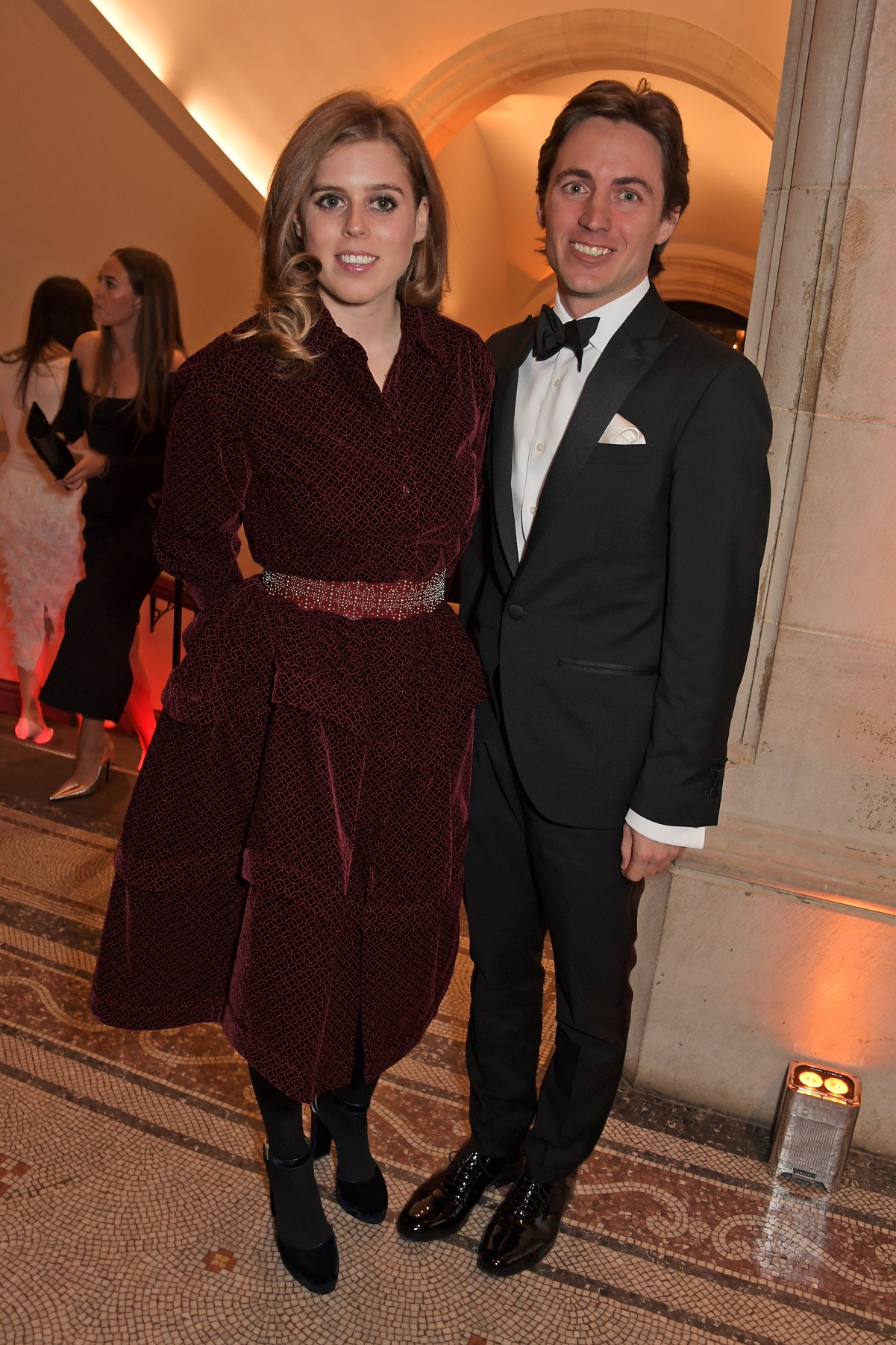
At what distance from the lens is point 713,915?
238cm

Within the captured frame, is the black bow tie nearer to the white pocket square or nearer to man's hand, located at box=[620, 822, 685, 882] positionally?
the white pocket square

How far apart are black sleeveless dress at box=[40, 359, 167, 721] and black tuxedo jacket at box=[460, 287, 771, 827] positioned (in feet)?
7.57

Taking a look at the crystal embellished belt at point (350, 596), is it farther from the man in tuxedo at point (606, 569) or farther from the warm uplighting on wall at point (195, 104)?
the warm uplighting on wall at point (195, 104)

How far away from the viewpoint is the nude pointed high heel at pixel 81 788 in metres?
3.86

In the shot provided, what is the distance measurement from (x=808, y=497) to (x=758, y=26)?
559 cm

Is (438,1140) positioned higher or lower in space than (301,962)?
lower

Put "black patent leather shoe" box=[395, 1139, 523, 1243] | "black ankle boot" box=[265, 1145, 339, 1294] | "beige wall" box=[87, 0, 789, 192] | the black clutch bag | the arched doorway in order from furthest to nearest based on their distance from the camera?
the arched doorway < "beige wall" box=[87, 0, 789, 192] < the black clutch bag < "black patent leather shoe" box=[395, 1139, 523, 1243] < "black ankle boot" box=[265, 1145, 339, 1294]

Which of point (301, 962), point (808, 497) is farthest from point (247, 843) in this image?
point (808, 497)

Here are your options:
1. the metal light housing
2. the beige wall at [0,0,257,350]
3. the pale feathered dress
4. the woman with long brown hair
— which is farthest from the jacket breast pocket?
the beige wall at [0,0,257,350]

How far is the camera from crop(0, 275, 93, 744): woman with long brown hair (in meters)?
4.17

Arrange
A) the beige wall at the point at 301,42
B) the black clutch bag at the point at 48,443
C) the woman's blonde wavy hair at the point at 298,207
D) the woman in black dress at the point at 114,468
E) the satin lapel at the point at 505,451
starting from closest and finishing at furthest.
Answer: the woman's blonde wavy hair at the point at 298,207 < the satin lapel at the point at 505,451 < the woman in black dress at the point at 114,468 < the black clutch bag at the point at 48,443 < the beige wall at the point at 301,42

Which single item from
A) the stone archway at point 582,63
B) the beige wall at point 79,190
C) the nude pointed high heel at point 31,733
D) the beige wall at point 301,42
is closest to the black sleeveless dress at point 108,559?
the nude pointed high heel at point 31,733

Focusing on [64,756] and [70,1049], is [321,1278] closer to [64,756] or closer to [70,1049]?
[70,1049]

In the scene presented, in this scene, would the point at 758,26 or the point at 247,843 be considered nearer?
the point at 247,843
